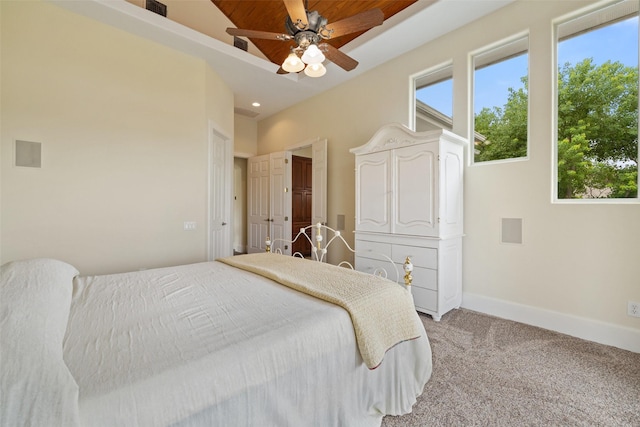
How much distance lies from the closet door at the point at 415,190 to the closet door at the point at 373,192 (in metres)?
0.10

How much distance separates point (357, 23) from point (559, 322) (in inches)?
126

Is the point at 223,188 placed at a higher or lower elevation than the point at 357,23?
lower

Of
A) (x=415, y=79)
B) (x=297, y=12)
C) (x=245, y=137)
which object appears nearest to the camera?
(x=297, y=12)

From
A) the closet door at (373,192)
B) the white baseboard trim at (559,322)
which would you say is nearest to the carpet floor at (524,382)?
the white baseboard trim at (559,322)

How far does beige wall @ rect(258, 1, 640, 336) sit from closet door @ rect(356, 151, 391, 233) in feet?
2.83

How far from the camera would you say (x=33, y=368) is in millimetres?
730

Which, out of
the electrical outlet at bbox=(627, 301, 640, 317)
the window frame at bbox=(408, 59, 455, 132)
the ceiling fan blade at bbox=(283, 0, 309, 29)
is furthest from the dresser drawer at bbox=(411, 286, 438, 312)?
the ceiling fan blade at bbox=(283, 0, 309, 29)

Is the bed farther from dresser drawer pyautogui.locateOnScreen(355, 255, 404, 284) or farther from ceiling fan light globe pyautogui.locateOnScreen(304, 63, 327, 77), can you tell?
ceiling fan light globe pyautogui.locateOnScreen(304, 63, 327, 77)

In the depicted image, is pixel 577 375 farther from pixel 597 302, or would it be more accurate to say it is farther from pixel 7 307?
pixel 7 307

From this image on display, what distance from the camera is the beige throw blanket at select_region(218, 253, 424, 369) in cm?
134

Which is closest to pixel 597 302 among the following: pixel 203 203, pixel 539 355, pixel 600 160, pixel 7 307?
pixel 539 355

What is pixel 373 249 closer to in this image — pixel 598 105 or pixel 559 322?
pixel 559 322

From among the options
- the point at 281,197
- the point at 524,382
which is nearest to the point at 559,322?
the point at 524,382

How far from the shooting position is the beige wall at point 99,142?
2.55 metres
